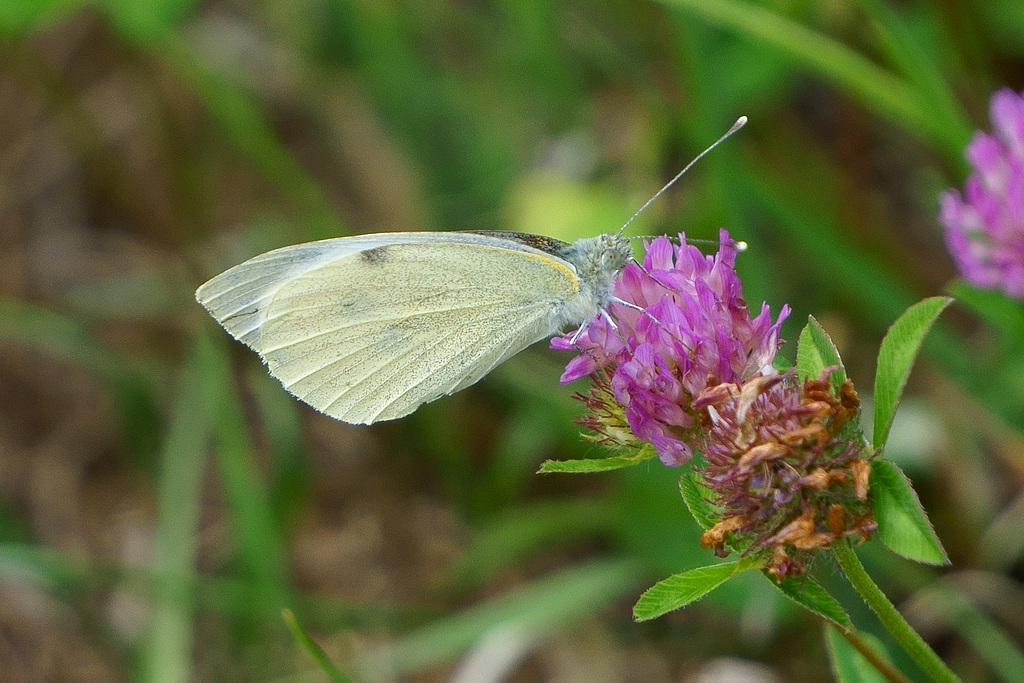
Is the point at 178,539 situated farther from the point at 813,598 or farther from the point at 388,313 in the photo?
the point at 813,598

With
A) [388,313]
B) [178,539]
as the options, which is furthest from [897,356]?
[178,539]

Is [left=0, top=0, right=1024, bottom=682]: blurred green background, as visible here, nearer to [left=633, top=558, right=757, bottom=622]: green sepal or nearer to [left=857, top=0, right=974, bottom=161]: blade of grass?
[left=857, top=0, right=974, bottom=161]: blade of grass

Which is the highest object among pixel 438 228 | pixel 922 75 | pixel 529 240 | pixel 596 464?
pixel 438 228

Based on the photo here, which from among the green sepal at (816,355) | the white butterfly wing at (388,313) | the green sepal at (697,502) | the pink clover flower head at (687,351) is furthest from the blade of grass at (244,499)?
the green sepal at (816,355)

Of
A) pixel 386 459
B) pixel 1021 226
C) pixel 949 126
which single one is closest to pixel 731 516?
pixel 1021 226

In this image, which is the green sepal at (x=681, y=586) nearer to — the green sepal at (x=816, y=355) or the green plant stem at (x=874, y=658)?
the green plant stem at (x=874, y=658)

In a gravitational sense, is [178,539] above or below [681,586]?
above

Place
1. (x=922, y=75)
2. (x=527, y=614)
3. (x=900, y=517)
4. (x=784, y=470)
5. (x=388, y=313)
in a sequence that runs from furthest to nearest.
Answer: (x=527, y=614), (x=922, y=75), (x=388, y=313), (x=784, y=470), (x=900, y=517)
